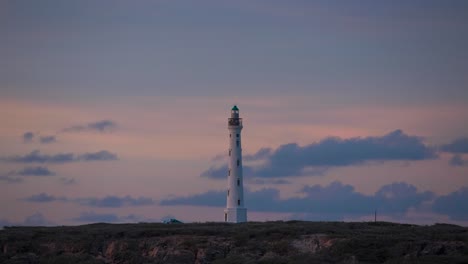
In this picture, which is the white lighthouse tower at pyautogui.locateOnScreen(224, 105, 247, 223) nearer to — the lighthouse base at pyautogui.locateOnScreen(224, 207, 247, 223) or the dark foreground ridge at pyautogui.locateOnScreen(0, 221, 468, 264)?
the lighthouse base at pyautogui.locateOnScreen(224, 207, 247, 223)

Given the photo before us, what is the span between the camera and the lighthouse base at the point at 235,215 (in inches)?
3071

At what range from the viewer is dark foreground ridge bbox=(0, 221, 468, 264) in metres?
52.8

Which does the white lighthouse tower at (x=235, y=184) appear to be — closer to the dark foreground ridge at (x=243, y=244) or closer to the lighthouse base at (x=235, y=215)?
the lighthouse base at (x=235, y=215)

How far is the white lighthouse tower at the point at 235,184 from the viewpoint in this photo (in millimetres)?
78419

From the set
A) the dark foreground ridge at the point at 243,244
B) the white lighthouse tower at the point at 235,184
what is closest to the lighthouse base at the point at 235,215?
the white lighthouse tower at the point at 235,184

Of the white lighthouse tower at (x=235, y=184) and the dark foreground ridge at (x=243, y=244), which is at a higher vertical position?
the white lighthouse tower at (x=235, y=184)

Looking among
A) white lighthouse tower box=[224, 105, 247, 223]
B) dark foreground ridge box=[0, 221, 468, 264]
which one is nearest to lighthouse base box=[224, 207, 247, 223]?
white lighthouse tower box=[224, 105, 247, 223]

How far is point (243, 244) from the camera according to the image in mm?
57250

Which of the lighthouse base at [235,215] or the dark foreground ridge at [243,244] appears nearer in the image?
the dark foreground ridge at [243,244]

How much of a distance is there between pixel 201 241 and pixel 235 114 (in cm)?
2438

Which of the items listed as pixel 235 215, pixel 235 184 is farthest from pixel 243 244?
pixel 235 184

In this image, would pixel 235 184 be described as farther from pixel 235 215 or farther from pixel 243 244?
pixel 243 244

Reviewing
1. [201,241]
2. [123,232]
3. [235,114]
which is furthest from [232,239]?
[235,114]

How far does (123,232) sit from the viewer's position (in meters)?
61.7
